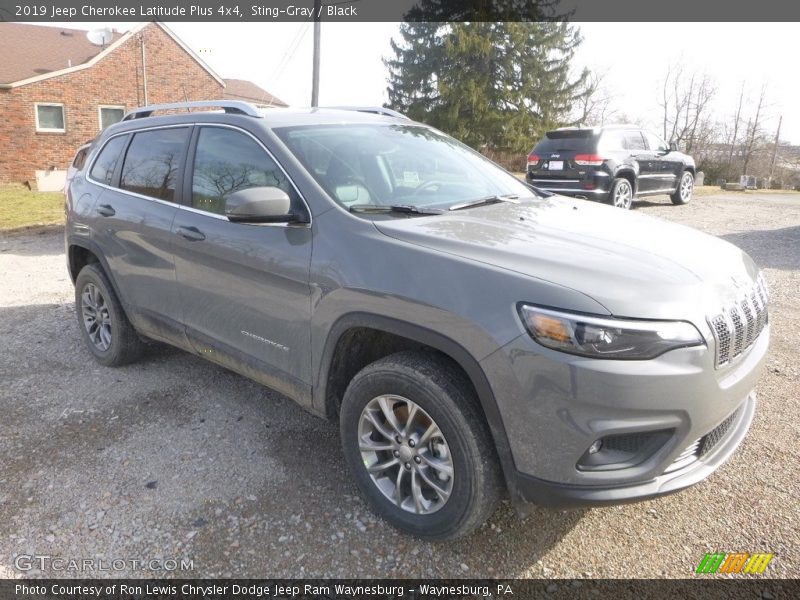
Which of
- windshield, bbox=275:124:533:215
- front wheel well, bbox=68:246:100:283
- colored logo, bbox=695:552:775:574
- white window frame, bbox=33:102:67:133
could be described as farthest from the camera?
white window frame, bbox=33:102:67:133

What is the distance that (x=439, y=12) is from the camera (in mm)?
28875

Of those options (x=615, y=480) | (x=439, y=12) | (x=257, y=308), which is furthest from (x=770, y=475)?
(x=439, y=12)

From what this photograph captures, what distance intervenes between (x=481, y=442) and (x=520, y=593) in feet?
2.10

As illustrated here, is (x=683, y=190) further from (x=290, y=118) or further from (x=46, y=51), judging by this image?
(x=46, y=51)

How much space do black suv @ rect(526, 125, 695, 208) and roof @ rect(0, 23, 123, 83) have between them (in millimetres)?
19953

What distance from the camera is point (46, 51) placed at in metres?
24.7

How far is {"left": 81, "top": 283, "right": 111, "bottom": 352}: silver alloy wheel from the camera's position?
4.62 meters

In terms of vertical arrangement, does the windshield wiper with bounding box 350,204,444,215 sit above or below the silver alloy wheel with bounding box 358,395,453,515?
above

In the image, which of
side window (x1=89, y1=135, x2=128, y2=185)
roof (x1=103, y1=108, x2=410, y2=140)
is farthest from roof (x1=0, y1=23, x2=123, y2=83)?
roof (x1=103, y1=108, x2=410, y2=140)

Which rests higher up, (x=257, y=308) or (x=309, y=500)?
(x=257, y=308)

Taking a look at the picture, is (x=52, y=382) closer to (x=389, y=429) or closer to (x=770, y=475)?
(x=389, y=429)

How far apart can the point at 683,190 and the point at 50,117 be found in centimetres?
2241

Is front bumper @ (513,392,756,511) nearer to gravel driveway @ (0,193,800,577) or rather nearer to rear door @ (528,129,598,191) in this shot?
gravel driveway @ (0,193,800,577)

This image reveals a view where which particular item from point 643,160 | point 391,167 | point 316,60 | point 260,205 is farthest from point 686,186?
point 260,205
